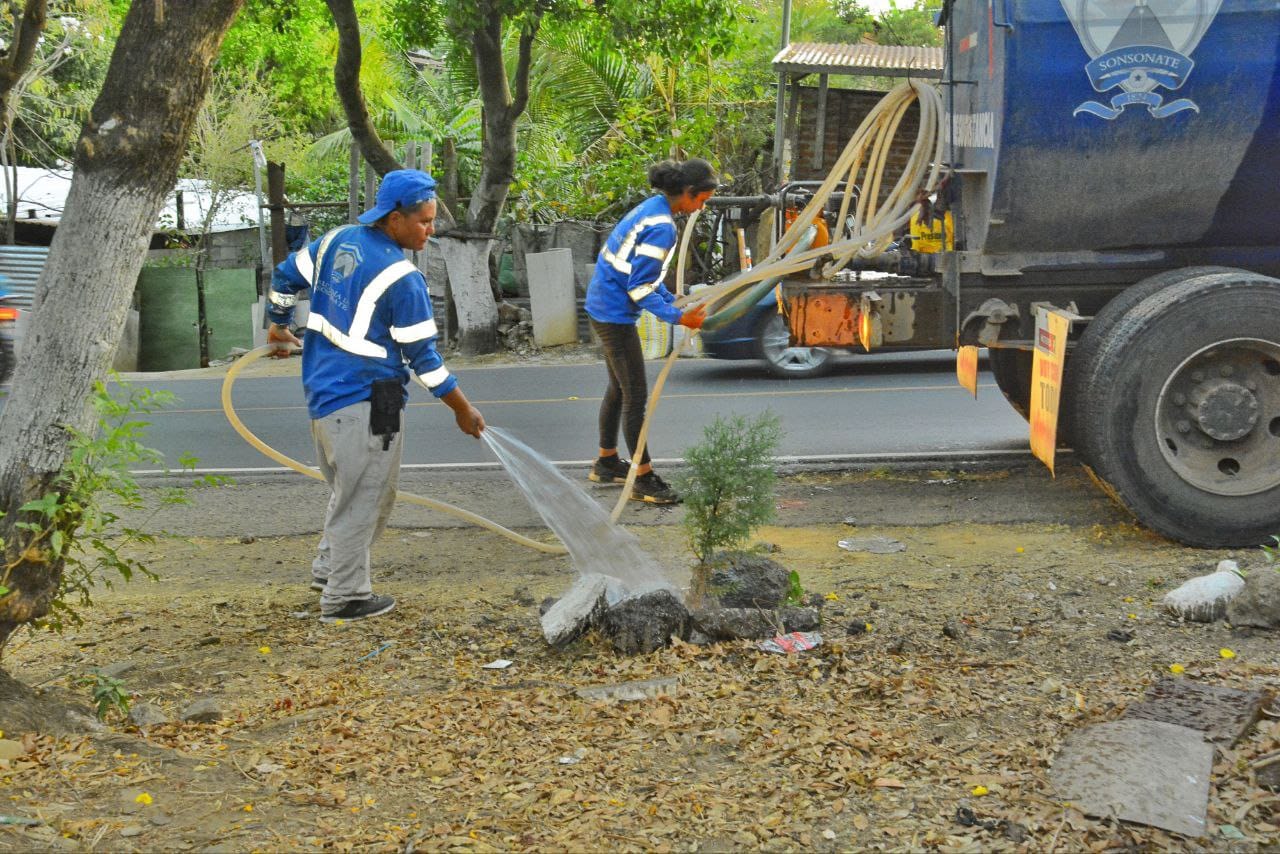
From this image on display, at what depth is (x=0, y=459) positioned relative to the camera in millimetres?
4039

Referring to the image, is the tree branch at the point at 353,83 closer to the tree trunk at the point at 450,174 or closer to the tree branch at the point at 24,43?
the tree trunk at the point at 450,174

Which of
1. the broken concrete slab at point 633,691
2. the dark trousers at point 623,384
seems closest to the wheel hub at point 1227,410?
the dark trousers at point 623,384

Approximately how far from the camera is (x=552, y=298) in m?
16.9

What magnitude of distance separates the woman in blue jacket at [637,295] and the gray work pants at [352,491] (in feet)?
→ 6.65

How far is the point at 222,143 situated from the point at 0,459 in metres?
20.2

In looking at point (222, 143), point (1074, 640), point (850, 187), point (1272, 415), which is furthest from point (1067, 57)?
point (222, 143)

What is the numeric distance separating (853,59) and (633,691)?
994cm

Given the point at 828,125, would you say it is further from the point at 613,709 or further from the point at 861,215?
the point at 613,709

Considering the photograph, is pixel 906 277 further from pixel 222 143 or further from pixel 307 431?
pixel 222 143

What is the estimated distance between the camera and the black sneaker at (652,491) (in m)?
7.16

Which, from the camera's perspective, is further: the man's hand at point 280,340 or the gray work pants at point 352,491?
the man's hand at point 280,340

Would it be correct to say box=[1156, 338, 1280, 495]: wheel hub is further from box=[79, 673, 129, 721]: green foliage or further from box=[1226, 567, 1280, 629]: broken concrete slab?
box=[79, 673, 129, 721]: green foliage

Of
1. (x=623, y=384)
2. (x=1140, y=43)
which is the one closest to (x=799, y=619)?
(x=623, y=384)

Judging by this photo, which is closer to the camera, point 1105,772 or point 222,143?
point 1105,772
